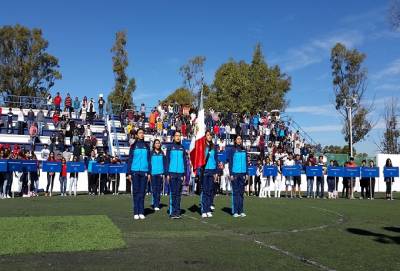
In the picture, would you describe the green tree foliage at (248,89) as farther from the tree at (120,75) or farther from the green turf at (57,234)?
the green turf at (57,234)

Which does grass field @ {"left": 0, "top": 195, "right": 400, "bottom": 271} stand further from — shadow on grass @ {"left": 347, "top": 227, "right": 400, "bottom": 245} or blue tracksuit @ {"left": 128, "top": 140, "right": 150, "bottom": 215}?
blue tracksuit @ {"left": 128, "top": 140, "right": 150, "bottom": 215}

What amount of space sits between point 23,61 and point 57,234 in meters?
49.3

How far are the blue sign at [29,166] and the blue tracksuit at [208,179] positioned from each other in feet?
34.9

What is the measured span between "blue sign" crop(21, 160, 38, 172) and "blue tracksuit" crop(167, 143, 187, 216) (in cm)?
1066

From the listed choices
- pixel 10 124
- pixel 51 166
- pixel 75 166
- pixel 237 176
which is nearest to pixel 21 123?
pixel 10 124

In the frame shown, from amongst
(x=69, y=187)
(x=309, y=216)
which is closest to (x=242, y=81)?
(x=69, y=187)

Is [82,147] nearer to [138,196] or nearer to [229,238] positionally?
[138,196]

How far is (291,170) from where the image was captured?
77.6ft

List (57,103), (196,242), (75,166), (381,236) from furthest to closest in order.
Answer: (57,103) < (75,166) < (381,236) < (196,242)

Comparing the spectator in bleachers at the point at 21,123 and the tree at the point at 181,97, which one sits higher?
the tree at the point at 181,97

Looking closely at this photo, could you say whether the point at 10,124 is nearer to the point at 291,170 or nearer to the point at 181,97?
the point at 291,170

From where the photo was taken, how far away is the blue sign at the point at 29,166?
21.3 meters

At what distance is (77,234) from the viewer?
977 cm

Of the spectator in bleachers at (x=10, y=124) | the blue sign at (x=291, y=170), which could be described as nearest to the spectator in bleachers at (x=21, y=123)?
the spectator in bleachers at (x=10, y=124)
